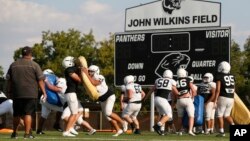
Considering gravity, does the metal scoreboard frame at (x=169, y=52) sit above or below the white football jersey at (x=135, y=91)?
above

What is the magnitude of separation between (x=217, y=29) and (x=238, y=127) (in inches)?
701

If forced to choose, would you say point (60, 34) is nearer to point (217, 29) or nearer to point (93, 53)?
point (93, 53)

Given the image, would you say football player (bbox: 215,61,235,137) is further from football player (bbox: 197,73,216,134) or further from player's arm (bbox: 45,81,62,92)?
player's arm (bbox: 45,81,62,92)

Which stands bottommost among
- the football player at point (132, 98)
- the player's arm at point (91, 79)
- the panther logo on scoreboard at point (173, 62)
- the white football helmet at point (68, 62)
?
the football player at point (132, 98)

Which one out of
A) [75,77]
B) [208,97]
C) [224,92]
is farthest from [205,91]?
[75,77]

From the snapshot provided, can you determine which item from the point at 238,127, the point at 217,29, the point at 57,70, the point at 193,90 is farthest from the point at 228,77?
the point at 57,70

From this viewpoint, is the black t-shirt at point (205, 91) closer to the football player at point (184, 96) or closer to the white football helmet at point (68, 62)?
the football player at point (184, 96)

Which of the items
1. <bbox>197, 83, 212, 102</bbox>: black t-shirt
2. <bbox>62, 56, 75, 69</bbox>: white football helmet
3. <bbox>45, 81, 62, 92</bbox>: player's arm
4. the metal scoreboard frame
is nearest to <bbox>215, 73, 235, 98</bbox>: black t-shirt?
<bbox>197, 83, 212, 102</bbox>: black t-shirt

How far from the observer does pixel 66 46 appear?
60406mm

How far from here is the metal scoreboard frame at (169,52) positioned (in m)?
25.6

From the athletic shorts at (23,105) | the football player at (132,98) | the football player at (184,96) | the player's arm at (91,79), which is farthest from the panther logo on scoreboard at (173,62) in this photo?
the athletic shorts at (23,105)

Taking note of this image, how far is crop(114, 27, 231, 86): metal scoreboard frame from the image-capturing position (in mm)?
25562

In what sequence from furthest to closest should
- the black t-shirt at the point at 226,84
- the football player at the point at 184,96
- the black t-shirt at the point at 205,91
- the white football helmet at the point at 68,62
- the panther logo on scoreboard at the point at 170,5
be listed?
the panther logo on scoreboard at the point at 170,5, the black t-shirt at the point at 205,91, the football player at the point at 184,96, the black t-shirt at the point at 226,84, the white football helmet at the point at 68,62

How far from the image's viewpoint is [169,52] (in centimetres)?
2639
